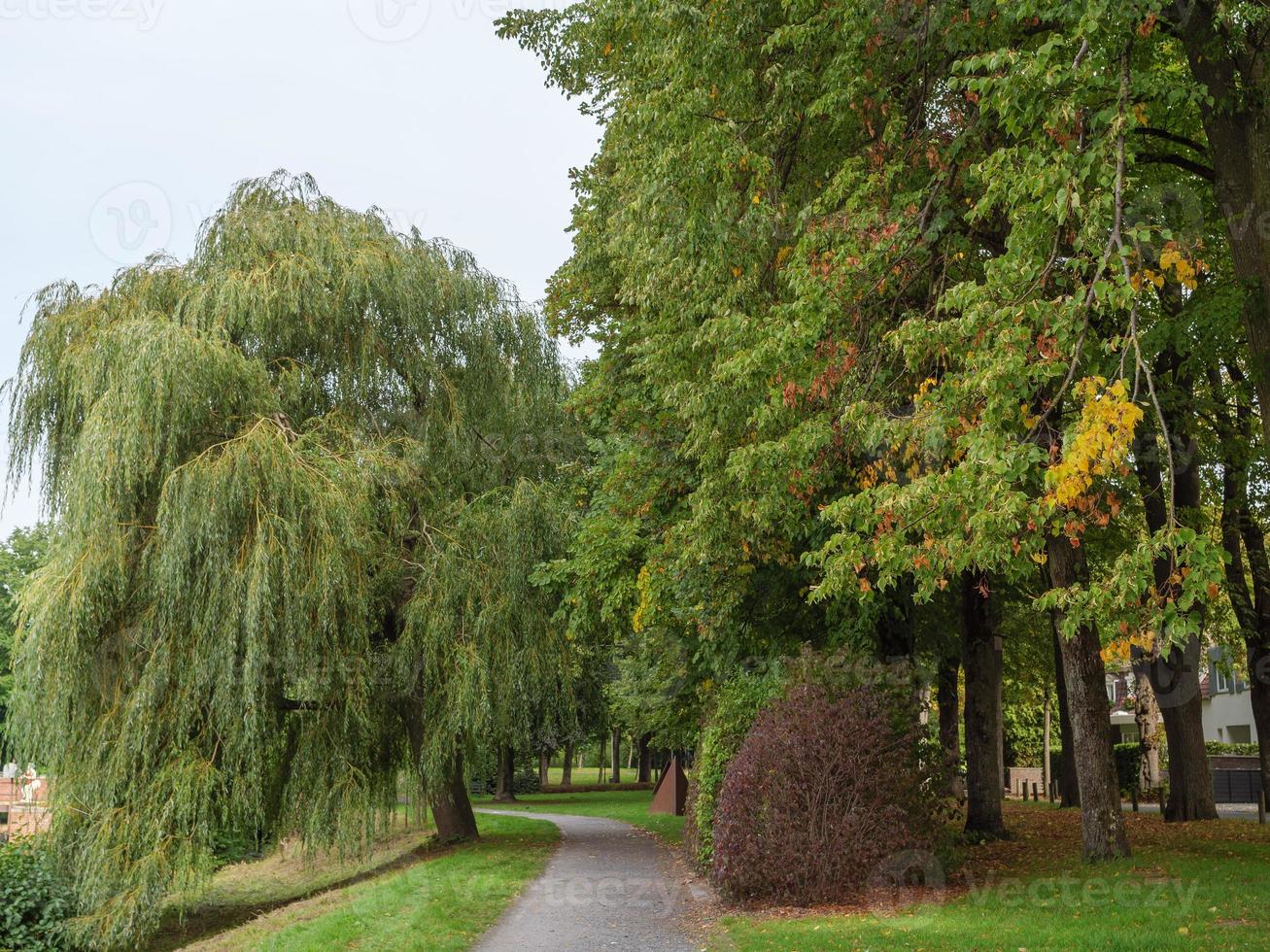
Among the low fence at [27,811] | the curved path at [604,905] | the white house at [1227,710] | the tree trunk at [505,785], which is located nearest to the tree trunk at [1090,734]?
the curved path at [604,905]

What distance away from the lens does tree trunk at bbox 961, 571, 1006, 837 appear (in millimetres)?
18188

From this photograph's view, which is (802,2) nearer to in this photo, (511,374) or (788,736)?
(788,736)

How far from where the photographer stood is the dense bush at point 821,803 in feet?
39.9

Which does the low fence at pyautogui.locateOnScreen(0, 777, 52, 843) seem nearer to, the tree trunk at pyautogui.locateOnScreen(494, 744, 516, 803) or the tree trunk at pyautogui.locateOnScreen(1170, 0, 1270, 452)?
the tree trunk at pyautogui.locateOnScreen(1170, 0, 1270, 452)

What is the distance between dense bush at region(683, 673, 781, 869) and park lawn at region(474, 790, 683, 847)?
23.4 ft

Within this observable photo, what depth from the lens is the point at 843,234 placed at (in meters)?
11.4

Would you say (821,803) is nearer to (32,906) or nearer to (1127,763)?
(32,906)

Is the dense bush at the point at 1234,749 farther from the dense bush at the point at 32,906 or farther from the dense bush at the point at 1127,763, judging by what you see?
the dense bush at the point at 32,906

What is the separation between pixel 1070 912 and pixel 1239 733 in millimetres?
38686

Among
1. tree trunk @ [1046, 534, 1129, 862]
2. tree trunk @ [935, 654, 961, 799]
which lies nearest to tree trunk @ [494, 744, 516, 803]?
tree trunk @ [935, 654, 961, 799]

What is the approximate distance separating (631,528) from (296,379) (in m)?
5.71

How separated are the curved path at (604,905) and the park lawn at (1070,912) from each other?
84cm

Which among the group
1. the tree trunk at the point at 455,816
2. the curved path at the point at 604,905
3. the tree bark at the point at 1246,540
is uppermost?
the tree bark at the point at 1246,540

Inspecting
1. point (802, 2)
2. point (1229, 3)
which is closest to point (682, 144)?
point (802, 2)
